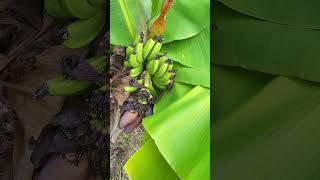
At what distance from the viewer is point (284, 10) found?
55.7 inches

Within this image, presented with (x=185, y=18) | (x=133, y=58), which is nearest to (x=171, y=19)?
(x=185, y=18)

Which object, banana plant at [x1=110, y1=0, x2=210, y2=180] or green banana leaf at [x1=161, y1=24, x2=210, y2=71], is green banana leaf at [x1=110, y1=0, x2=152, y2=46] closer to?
banana plant at [x1=110, y1=0, x2=210, y2=180]

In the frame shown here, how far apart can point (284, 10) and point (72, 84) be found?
22.2 inches

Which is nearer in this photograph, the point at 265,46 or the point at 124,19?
the point at 124,19

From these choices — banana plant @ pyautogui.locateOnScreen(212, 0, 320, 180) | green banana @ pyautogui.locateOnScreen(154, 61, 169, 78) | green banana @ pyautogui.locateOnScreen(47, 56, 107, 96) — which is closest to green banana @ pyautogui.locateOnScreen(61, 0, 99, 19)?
green banana @ pyautogui.locateOnScreen(47, 56, 107, 96)

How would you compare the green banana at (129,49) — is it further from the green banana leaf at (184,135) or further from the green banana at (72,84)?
the green banana leaf at (184,135)

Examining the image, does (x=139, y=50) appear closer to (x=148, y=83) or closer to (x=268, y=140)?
(x=148, y=83)

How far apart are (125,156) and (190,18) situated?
374 millimetres

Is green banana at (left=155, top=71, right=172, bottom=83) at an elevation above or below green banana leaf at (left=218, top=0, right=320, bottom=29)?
below

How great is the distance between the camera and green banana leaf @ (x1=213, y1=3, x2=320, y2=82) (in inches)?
56.1

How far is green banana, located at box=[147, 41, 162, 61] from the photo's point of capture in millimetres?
1360

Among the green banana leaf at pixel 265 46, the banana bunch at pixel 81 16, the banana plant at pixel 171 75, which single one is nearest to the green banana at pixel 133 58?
the banana plant at pixel 171 75

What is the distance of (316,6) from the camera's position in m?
1.43

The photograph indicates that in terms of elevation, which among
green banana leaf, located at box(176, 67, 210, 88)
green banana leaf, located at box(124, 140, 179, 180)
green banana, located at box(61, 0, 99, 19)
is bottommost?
green banana leaf, located at box(124, 140, 179, 180)
